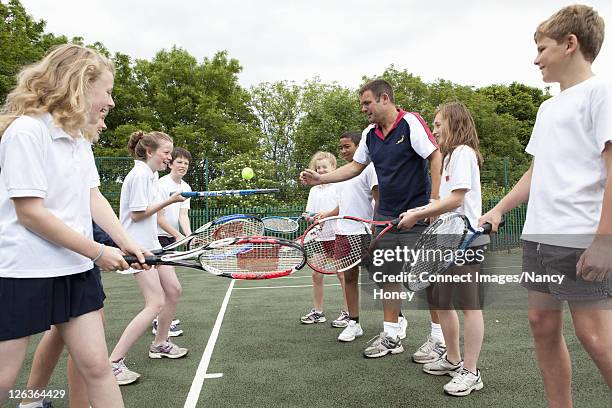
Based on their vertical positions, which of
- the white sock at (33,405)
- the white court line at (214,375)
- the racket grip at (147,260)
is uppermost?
the racket grip at (147,260)

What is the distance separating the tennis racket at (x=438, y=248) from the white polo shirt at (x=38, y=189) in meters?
1.93

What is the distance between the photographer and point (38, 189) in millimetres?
1713

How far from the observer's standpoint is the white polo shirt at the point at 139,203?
353 cm

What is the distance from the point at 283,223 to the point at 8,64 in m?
19.0

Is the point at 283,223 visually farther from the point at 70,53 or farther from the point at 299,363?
the point at 70,53

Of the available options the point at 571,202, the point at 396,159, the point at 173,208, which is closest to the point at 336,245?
the point at 396,159

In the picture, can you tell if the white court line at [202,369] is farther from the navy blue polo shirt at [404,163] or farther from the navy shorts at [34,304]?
the navy blue polo shirt at [404,163]

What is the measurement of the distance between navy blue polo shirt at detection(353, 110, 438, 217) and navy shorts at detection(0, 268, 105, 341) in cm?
232

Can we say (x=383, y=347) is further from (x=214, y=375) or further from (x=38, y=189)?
(x=38, y=189)

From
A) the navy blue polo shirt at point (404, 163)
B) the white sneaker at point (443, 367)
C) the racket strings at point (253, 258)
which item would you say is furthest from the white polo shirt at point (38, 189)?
the white sneaker at point (443, 367)

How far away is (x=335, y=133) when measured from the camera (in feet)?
76.8

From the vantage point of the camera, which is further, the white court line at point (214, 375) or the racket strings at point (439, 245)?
the white court line at point (214, 375)

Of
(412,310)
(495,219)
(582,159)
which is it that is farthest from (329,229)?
(412,310)

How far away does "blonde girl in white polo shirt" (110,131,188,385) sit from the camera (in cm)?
342
